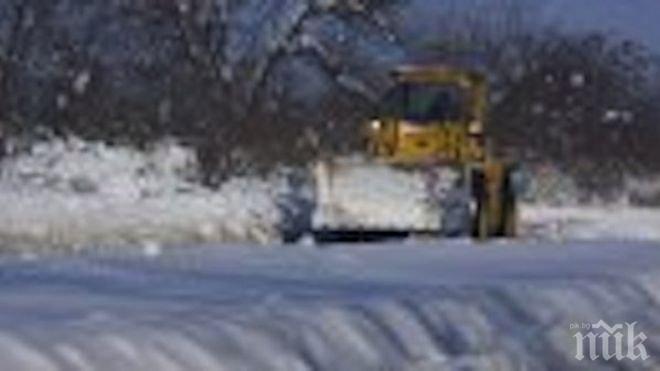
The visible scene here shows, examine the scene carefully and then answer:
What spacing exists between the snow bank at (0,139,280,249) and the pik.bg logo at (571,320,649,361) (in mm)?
13572

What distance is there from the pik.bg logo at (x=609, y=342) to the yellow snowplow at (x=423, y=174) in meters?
13.5

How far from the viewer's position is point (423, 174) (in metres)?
25.5

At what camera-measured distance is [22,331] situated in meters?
8.12

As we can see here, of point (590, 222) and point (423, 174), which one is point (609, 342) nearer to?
point (423, 174)

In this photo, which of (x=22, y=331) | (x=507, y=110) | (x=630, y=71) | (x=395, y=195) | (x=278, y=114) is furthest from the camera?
(x=630, y=71)

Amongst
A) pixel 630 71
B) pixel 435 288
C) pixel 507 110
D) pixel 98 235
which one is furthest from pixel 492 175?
pixel 630 71

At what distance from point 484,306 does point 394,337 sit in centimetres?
112

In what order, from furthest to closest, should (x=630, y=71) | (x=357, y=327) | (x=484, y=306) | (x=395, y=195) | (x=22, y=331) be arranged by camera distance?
(x=630, y=71), (x=395, y=195), (x=484, y=306), (x=357, y=327), (x=22, y=331)

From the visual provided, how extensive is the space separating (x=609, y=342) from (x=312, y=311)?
84.9 inches

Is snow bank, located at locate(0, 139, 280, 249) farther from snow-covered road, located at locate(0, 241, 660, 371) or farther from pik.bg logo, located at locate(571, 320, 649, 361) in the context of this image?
pik.bg logo, located at locate(571, 320, 649, 361)

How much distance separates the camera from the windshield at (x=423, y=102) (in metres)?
28.9

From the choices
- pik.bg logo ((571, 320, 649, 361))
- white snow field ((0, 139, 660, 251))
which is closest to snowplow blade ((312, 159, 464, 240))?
white snow field ((0, 139, 660, 251))

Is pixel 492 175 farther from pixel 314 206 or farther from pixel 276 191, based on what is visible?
pixel 276 191

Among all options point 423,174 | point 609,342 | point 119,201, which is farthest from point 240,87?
point 609,342
